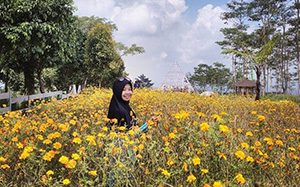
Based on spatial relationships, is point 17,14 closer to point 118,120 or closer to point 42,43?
point 42,43

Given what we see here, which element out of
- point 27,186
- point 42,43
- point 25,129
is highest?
point 42,43

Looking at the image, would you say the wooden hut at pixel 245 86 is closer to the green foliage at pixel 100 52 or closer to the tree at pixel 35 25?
the green foliage at pixel 100 52

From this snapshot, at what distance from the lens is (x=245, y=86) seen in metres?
33.9

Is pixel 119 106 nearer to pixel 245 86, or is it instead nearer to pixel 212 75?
pixel 245 86

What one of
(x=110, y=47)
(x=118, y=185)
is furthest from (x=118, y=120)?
(x=110, y=47)

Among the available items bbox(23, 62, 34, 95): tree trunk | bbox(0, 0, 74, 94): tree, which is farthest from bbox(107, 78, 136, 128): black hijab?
bbox(23, 62, 34, 95): tree trunk

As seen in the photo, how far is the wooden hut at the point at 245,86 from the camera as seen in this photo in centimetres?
3381

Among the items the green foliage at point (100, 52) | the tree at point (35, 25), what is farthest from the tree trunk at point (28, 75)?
the green foliage at point (100, 52)

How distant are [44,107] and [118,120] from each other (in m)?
4.93

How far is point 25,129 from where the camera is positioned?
14.2 ft

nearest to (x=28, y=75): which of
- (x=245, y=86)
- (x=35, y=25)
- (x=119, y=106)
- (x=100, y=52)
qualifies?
(x=35, y=25)

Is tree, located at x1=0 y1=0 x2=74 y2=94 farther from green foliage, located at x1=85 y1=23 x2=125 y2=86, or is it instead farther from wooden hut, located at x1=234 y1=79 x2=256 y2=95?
wooden hut, located at x1=234 y1=79 x2=256 y2=95

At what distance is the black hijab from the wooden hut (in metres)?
30.4

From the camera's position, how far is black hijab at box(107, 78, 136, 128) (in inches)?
157
